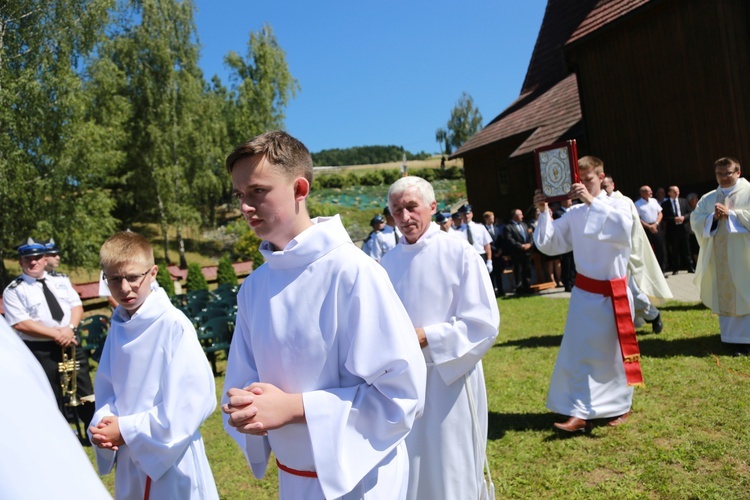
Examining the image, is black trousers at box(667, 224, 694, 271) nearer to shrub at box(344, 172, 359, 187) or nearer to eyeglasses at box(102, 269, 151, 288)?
eyeglasses at box(102, 269, 151, 288)

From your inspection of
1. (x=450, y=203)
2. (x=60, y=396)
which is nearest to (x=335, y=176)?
(x=450, y=203)

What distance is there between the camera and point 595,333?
5.44m

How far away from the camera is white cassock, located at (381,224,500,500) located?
3400 millimetres

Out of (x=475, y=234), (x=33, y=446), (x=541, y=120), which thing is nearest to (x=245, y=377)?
(x=33, y=446)

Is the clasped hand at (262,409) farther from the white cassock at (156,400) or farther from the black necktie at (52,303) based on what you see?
the black necktie at (52,303)

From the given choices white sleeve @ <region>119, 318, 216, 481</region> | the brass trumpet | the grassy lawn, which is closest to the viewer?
white sleeve @ <region>119, 318, 216, 481</region>

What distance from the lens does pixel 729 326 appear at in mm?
7309

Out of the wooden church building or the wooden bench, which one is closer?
the wooden bench

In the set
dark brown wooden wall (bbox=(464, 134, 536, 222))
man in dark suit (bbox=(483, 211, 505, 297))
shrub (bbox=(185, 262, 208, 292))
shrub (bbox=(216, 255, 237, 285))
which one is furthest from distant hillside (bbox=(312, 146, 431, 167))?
man in dark suit (bbox=(483, 211, 505, 297))

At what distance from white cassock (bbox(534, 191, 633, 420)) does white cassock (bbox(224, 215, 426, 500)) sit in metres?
3.70

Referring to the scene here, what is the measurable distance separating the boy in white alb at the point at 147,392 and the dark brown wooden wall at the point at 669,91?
1489cm

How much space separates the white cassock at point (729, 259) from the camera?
7.25 m

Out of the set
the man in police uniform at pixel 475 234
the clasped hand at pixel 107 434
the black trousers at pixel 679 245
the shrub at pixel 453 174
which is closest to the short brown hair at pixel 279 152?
the clasped hand at pixel 107 434

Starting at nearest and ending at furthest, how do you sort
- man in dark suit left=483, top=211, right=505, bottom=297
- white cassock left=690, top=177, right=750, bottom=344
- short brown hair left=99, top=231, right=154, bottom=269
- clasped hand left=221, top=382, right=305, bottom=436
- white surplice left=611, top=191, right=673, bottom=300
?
clasped hand left=221, top=382, right=305, bottom=436
short brown hair left=99, top=231, right=154, bottom=269
white cassock left=690, top=177, right=750, bottom=344
white surplice left=611, top=191, right=673, bottom=300
man in dark suit left=483, top=211, right=505, bottom=297
